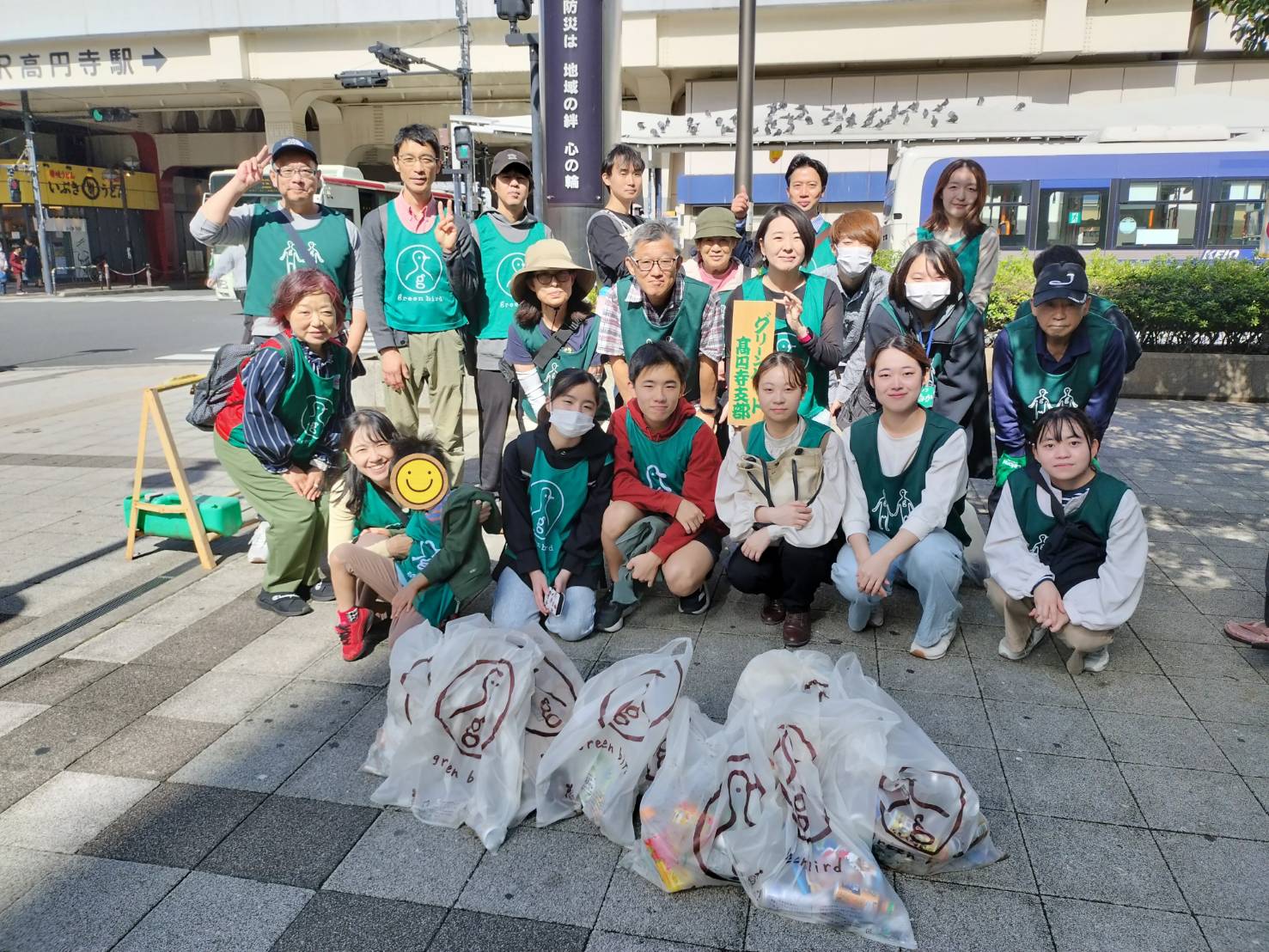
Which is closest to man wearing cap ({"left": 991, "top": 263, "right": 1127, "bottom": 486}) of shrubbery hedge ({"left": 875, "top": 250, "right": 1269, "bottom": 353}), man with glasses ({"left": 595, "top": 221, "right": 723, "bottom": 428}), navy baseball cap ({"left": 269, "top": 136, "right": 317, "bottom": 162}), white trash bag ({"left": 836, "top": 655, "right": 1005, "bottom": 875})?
man with glasses ({"left": 595, "top": 221, "right": 723, "bottom": 428})

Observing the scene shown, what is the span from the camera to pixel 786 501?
389 cm

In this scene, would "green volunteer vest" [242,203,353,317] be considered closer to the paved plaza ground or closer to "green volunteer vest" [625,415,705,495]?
the paved plaza ground

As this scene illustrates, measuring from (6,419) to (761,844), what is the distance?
30.6 feet

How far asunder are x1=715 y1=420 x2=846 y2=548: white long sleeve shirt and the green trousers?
183cm

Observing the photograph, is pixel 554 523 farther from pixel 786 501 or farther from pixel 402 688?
pixel 402 688

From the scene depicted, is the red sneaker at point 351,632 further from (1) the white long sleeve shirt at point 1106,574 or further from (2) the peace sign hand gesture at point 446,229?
(1) the white long sleeve shirt at point 1106,574

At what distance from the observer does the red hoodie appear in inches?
160

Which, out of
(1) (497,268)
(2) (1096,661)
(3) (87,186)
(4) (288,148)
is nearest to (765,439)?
(2) (1096,661)

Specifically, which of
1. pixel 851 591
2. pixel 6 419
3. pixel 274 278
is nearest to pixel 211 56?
pixel 6 419

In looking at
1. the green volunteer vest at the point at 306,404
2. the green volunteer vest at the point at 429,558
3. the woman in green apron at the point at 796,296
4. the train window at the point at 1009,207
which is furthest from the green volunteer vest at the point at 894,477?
the train window at the point at 1009,207

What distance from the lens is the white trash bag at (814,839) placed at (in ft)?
7.44

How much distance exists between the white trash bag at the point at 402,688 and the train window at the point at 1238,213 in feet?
54.6

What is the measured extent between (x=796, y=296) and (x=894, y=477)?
1052mm

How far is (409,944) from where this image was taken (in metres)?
2.23
